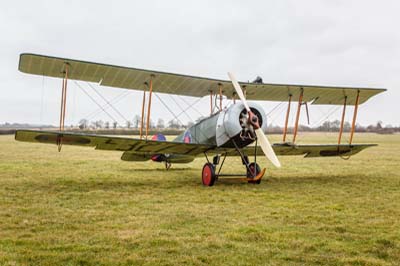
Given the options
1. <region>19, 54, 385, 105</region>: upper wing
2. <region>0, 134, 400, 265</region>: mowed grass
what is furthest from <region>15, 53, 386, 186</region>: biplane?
<region>0, 134, 400, 265</region>: mowed grass

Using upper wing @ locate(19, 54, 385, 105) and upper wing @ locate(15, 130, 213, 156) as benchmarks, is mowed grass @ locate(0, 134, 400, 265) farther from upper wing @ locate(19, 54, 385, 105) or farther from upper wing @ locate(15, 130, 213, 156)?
upper wing @ locate(19, 54, 385, 105)

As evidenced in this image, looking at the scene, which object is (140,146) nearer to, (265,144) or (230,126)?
(230,126)

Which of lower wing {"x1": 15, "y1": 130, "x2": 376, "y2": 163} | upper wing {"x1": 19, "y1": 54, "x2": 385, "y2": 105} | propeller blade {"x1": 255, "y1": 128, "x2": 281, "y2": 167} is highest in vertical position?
upper wing {"x1": 19, "y1": 54, "x2": 385, "y2": 105}

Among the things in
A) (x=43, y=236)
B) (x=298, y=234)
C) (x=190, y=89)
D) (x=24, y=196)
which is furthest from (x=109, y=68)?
(x=298, y=234)

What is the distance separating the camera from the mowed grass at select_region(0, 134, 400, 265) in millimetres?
3752

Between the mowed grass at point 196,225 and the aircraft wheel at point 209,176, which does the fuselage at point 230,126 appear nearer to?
the aircraft wheel at point 209,176

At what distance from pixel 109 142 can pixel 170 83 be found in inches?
117

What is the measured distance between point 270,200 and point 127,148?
421 cm

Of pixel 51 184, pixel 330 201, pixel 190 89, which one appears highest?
pixel 190 89

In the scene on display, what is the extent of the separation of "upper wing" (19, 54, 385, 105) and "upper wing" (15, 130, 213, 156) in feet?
6.27

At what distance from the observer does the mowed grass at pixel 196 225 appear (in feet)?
12.3

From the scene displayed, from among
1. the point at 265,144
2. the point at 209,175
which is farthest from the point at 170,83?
the point at 265,144

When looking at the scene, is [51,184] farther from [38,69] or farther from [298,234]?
[298,234]

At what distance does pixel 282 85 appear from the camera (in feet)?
36.6
